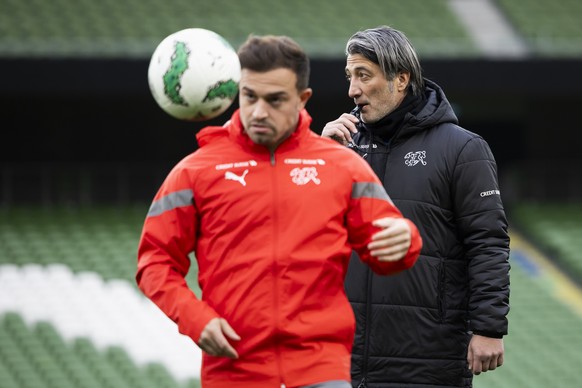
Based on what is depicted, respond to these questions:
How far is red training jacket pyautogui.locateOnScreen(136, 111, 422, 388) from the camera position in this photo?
3217 millimetres

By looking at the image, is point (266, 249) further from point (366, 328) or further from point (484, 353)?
point (484, 353)

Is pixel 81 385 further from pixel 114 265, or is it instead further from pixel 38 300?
pixel 114 265

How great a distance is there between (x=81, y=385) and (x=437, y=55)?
6.95m

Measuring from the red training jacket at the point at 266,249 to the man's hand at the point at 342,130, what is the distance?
80cm

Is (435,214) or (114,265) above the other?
(435,214)

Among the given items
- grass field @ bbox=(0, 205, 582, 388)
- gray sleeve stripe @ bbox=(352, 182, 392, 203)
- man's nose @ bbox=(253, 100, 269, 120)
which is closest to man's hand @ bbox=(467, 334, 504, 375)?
gray sleeve stripe @ bbox=(352, 182, 392, 203)

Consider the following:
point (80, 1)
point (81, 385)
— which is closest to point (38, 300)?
point (81, 385)

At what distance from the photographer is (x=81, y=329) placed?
12.4 meters

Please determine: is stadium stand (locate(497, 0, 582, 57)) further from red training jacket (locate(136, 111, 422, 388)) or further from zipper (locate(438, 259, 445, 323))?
red training jacket (locate(136, 111, 422, 388))

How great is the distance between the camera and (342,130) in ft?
13.8

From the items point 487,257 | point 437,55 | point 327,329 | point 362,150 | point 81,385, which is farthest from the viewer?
point 437,55

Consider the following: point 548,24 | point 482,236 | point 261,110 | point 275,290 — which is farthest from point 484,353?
point 548,24

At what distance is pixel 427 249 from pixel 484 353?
0.45m

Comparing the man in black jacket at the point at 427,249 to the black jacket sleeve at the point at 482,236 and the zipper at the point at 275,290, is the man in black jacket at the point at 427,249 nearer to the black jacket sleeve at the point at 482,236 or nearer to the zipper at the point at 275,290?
the black jacket sleeve at the point at 482,236
